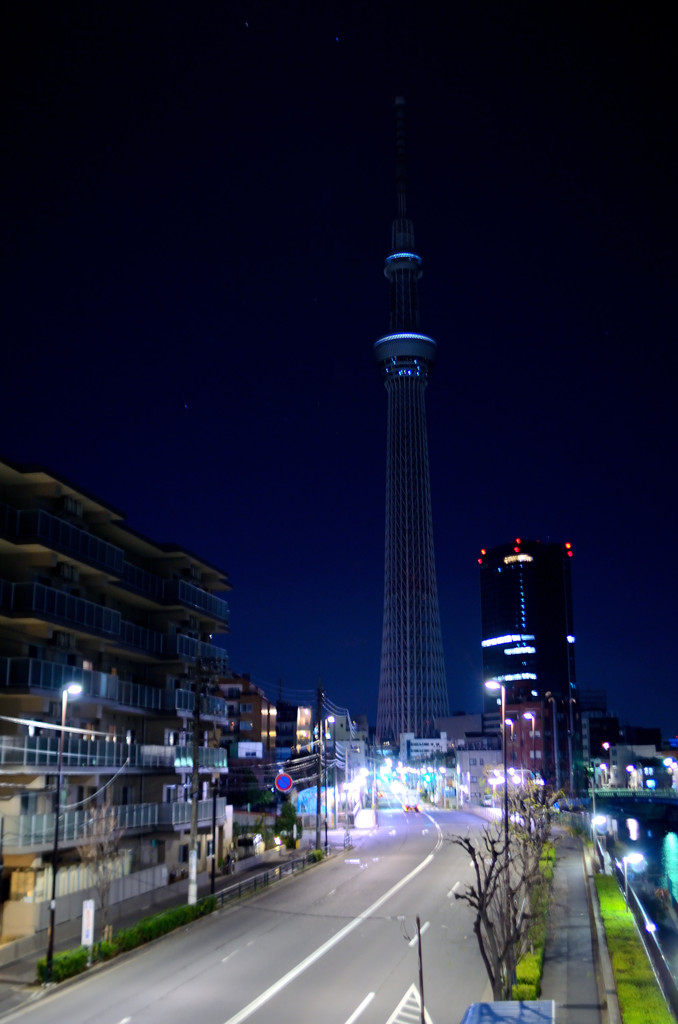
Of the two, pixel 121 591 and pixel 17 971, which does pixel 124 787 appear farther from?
pixel 17 971

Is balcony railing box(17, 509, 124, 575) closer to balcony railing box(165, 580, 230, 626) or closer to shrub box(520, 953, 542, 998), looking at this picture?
balcony railing box(165, 580, 230, 626)

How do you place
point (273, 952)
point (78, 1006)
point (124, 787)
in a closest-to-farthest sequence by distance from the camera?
point (78, 1006) → point (273, 952) → point (124, 787)

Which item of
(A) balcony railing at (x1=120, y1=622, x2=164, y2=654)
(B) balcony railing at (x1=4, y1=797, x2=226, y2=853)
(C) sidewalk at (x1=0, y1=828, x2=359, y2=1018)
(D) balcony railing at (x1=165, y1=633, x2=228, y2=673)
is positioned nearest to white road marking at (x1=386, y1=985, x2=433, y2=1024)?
(C) sidewalk at (x1=0, y1=828, x2=359, y2=1018)

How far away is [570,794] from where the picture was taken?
109m

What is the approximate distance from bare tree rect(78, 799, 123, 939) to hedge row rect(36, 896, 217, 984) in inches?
26.9

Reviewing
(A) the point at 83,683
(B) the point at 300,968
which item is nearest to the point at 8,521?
(A) the point at 83,683

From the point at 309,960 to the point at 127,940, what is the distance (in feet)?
17.2

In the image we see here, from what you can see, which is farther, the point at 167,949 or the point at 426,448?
the point at 426,448

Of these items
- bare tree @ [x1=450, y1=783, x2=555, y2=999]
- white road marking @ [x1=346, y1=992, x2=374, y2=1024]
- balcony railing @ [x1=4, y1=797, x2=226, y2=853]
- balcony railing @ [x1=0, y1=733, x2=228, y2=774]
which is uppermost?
balcony railing @ [x1=0, y1=733, x2=228, y2=774]

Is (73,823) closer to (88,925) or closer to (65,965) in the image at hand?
(88,925)

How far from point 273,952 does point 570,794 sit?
88.7 m

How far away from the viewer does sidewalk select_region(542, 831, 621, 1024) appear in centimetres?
1989

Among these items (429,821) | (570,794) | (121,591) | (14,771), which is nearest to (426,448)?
(570,794)

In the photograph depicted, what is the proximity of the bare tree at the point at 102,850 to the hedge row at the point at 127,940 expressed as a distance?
683mm
